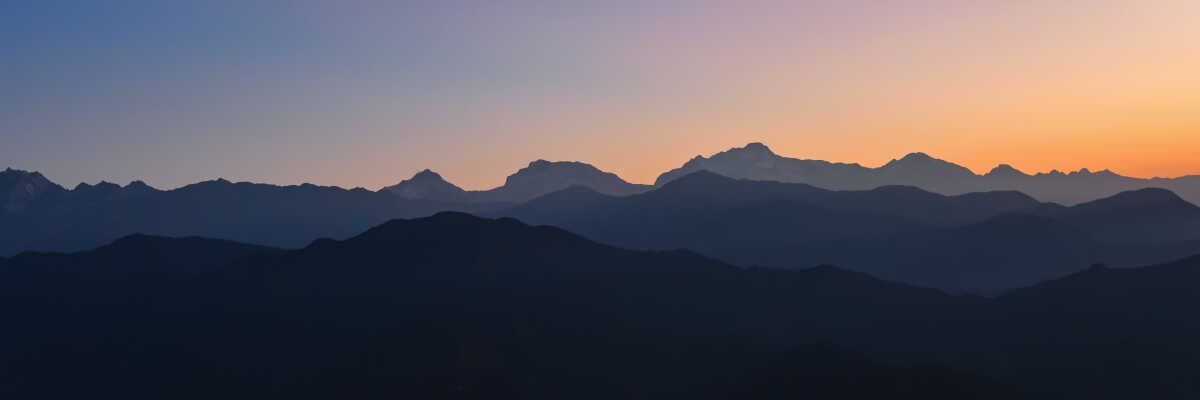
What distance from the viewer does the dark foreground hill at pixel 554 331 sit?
104500 mm

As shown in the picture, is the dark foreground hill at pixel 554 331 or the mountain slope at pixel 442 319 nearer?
the dark foreground hill at pixel 554 331

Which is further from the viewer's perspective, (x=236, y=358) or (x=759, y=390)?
(x=236, y=358)

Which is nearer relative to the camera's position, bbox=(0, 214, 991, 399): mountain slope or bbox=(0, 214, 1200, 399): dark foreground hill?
bbox=(0, 214, 1200, 399): dark foreground hill

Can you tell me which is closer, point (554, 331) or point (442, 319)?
point (554, 331)

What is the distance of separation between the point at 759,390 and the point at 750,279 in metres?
48.5

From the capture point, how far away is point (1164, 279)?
137 metres

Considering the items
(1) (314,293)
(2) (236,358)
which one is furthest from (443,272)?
(2) (236,358)

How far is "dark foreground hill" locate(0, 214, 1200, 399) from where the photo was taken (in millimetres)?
104500

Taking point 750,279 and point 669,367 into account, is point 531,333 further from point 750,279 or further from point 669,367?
point 750,279

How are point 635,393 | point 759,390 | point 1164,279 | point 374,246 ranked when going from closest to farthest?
1. point 759,390
2. point 635,393
3. point 1164,279
4. point 374,246

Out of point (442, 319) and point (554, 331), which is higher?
point (442, 319)

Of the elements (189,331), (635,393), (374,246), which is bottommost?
(635,393)

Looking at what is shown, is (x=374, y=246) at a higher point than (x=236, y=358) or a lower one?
higher

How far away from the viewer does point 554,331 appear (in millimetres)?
116375
